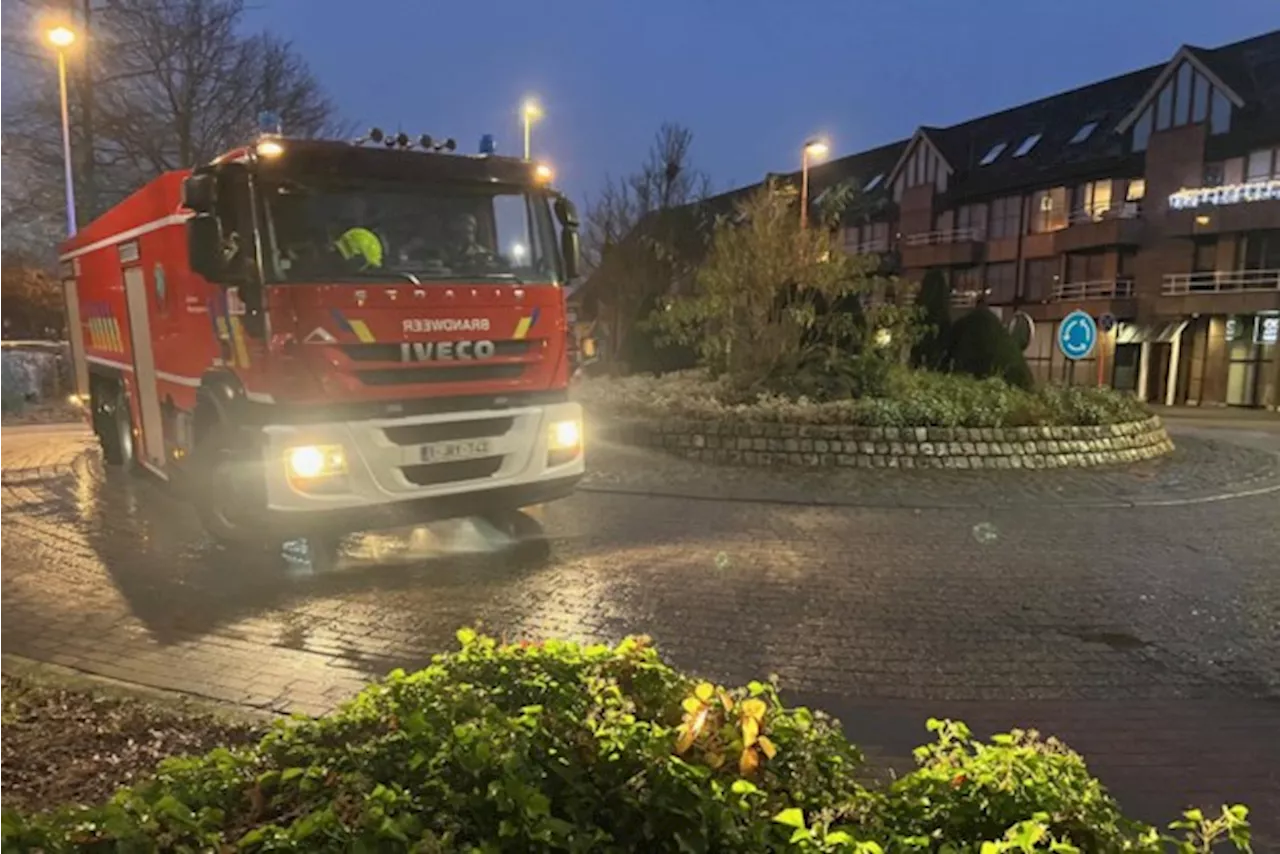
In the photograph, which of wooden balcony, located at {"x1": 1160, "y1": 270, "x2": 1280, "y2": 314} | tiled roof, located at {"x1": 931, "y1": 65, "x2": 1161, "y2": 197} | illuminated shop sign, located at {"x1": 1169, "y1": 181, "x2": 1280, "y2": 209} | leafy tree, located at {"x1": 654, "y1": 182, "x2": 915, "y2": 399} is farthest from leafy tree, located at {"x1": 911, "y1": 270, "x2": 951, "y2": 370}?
tiled roof, located at {"x1": 931, "y1": 65, "x2": 1161, "y2": 197}

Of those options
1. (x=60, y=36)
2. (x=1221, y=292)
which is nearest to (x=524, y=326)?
(x=60, y=36)

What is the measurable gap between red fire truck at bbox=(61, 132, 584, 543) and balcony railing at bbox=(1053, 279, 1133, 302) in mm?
33678

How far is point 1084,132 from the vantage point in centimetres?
3816

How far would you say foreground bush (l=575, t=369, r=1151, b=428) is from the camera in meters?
12.5

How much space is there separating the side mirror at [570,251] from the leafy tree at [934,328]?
1023 centimetres

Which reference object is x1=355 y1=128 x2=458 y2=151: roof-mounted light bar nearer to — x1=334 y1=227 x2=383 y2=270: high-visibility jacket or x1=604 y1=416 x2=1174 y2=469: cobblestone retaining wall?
x1=334 y1=227 x2=383 y2=270: high-visibility jacket

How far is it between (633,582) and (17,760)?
3986 mm

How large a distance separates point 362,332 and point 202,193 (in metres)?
1.40

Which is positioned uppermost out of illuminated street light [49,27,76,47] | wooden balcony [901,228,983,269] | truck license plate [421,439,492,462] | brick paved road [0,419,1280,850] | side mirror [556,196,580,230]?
illuminated street light [49,27,76,47]

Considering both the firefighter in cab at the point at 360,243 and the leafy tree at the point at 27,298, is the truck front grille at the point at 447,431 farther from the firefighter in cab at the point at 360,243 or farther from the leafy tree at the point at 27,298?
the leafy tree at the point at 27,298

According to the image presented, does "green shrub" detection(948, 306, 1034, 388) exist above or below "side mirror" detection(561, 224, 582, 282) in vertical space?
below

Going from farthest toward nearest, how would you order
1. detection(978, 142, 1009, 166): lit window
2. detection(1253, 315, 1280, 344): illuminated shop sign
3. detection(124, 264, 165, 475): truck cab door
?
detection(978, 142, 1009, 166): lit window → detection(1253, 315, 1280, 344): illuminated shop sign → detection(124, 264, 165, 475): truck cab door

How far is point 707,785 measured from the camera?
6.95 feet

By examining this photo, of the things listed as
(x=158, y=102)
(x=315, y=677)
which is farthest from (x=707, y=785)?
(x=158, y=102)
